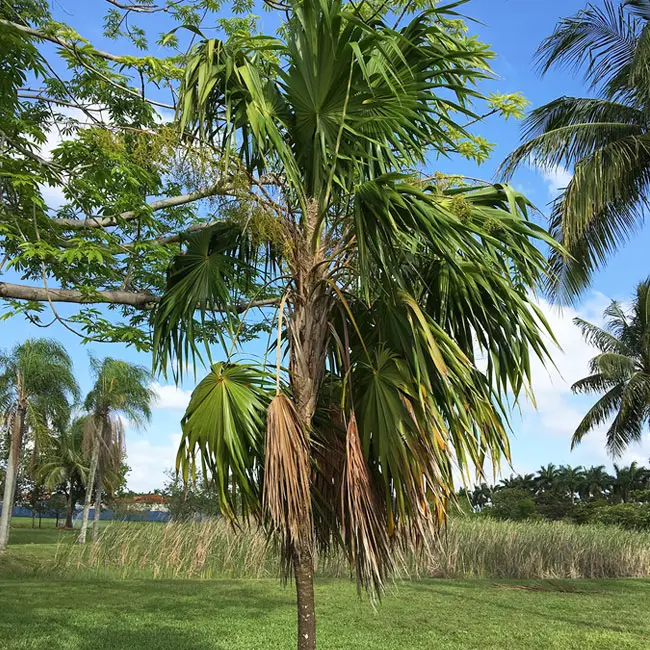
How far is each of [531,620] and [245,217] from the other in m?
8.17

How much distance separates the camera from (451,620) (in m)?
9.69

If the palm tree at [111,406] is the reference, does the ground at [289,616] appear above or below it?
below

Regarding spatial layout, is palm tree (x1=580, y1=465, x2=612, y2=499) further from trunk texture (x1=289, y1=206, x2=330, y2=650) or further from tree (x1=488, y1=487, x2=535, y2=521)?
trunk texture (x1=289, y1=206, x2=330, y2=650)

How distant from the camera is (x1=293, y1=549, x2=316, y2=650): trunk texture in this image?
4.23 meters

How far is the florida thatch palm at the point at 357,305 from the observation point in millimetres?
3982

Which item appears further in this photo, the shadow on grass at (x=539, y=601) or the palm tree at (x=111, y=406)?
the palm tree at (x=111, y=406)

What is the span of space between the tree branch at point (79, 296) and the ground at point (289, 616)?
12.5ft

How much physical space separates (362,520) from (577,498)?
203 ft

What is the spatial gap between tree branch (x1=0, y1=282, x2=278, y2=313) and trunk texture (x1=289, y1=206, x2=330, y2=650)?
54.3 inches

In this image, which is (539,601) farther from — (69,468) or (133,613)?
(69,468)

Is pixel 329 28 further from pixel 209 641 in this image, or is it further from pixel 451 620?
pixel 451 620

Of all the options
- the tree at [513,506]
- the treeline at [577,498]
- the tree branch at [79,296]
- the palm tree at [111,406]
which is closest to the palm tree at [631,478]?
the treeline at [577,498]

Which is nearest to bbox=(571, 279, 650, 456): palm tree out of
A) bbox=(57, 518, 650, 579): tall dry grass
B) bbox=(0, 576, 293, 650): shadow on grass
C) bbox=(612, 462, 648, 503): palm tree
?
bbox=(57, 518, 650, 579): tall dry grass

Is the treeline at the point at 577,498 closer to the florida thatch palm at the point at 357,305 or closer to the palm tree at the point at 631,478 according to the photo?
the palm tree at the point at 631,478
